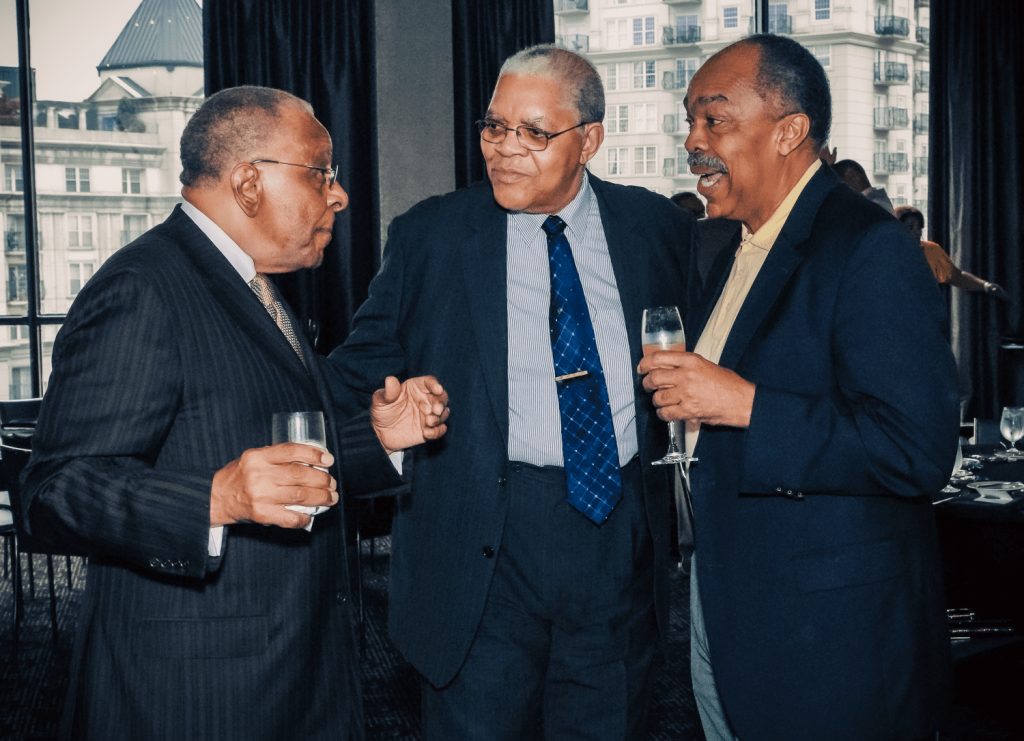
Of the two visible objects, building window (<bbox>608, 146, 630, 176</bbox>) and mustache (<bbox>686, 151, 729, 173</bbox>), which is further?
building window (<bbox>608, 146, 630, 176</bbox>)

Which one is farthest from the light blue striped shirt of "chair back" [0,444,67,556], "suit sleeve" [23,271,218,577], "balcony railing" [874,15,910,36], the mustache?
"balcony railing" [874,15,910,36]

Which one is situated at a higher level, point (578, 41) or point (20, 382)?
point (578, 41)

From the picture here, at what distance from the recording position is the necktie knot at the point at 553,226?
2.09 meters

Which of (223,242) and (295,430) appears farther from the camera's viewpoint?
(223,242)

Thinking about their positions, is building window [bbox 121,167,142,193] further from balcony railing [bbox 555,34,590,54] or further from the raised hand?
the raised hand

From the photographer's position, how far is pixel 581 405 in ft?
6.38

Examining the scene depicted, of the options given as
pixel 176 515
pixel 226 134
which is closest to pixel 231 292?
pixel 226 134

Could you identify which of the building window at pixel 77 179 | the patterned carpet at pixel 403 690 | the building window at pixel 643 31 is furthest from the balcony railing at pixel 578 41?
the patterned carpet at pixel 403 690

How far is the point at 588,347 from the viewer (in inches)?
77.9

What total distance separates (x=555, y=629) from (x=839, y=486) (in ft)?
2.37

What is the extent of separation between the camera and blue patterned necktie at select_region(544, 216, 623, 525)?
6.23 ft

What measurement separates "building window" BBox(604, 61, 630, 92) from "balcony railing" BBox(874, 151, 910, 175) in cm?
235

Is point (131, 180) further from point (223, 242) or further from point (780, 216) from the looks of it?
point (780, 216)

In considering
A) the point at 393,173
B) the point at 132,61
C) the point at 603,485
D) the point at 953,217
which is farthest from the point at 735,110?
the point at 953,217
